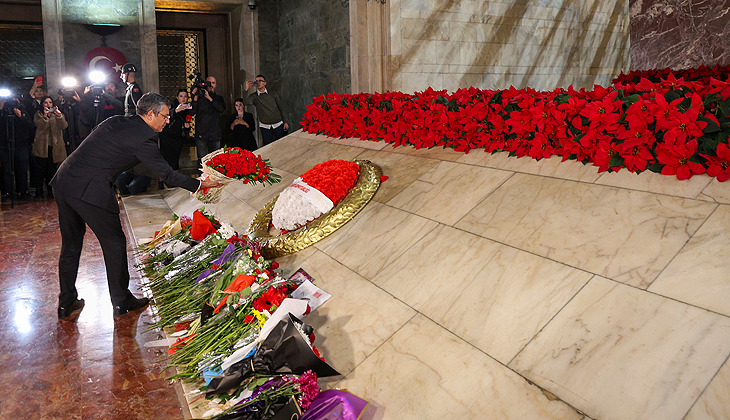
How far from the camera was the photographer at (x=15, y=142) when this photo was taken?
319 inches

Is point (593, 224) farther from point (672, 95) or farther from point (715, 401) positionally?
point (715, 401)

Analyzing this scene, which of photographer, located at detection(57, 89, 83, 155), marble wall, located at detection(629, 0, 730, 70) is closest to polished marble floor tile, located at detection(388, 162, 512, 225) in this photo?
marble wall, located at detection(629, 0, 730, 70)

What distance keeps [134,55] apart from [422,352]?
10116mm

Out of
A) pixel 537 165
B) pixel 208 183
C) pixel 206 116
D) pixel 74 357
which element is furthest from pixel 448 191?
pixel 206 116

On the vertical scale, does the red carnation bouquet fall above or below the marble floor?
above

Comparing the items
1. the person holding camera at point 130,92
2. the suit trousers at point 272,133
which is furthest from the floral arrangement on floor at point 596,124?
the person holding camera at point 130,92

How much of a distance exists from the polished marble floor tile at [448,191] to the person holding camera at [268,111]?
556 cm

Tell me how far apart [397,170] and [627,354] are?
2906mm

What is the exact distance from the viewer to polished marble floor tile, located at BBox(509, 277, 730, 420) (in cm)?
187

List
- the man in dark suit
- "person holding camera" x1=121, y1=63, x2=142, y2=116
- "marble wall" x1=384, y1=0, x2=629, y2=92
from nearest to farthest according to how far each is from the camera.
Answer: the man in dark suit
"person holding camera" x1=121, y1=63, x2=142, y2=116
"marble wall" x1=384, y1=0, x2=629, y2=92

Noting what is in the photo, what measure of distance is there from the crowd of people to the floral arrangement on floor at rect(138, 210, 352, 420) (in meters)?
5.19

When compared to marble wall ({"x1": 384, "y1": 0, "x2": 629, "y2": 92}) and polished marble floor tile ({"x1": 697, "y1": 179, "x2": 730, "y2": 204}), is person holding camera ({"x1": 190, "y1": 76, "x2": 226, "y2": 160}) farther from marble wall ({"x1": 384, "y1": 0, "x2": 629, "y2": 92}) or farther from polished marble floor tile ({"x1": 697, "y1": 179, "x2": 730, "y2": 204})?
polished marble floor tile ({"x1": 697, "y1": 179, "x2": 730, "y2": 204})

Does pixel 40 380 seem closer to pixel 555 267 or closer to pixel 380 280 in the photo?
pixel 380 280

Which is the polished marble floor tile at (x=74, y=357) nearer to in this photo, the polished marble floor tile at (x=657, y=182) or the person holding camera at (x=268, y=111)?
the polished marble floor tile at (x=657, y=182)
